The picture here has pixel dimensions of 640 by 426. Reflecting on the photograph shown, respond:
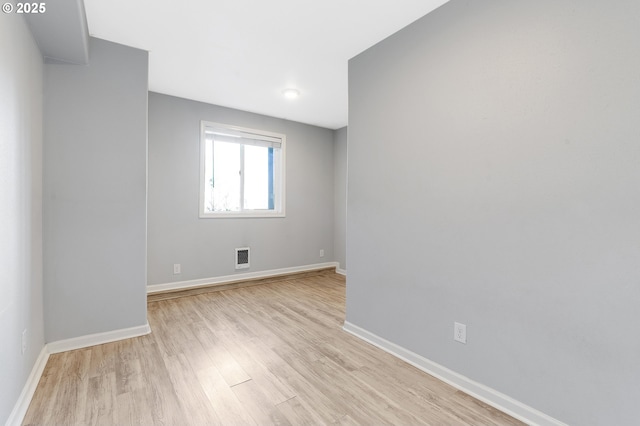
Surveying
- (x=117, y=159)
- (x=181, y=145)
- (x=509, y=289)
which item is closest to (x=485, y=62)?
(x=509, y=289)

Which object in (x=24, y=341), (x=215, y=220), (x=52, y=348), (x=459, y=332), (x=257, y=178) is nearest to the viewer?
(x=24, y=341)

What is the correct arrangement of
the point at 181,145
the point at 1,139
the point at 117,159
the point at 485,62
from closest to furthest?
the point at 1,139
the point at 485,62
the point at 117,159
the point at 181,145

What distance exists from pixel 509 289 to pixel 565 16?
1.45 metres

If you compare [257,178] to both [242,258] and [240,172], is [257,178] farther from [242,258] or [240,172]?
[242,258]

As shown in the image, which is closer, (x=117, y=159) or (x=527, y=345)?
(x=527, y=345)

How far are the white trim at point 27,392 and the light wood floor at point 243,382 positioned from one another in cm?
4

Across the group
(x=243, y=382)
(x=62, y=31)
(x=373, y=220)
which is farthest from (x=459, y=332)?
(x=62, y=31)

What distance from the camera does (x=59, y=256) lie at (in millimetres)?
2328

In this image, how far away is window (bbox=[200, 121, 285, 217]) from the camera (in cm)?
429

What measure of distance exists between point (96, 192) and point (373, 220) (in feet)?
7.67

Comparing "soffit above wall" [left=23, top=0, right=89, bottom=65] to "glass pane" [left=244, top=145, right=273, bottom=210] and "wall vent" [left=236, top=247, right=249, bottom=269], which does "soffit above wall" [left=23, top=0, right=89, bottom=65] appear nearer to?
"glass pane" [left=244, top=145, right=273, bottom=210]

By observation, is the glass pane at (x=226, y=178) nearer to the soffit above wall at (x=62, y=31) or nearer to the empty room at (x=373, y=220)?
the empty room at (x=373, y=220)

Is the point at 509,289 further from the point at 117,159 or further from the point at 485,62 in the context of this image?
the point at 117,159

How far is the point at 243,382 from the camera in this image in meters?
1.95
